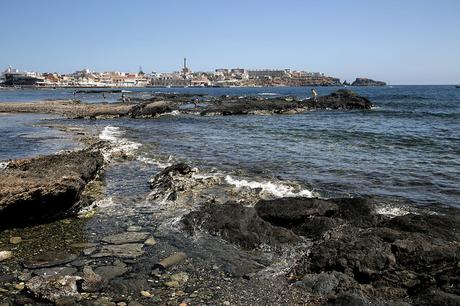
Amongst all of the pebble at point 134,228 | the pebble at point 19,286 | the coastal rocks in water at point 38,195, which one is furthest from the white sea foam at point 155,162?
the pebble at point 19,286

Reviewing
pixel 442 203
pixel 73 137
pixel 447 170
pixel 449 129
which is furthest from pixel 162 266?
pixel 449 129

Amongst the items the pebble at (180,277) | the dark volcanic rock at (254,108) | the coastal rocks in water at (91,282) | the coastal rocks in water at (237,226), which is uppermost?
the dark volcanic rock at (254,108)

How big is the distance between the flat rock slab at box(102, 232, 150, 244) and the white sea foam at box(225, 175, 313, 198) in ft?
16.1

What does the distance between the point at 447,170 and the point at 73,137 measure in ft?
71.2

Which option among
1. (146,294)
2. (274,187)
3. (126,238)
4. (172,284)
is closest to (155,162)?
(274,187)

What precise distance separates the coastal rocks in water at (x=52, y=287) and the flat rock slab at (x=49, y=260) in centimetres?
68

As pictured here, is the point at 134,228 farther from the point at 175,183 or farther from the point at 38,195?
the point at 175,183

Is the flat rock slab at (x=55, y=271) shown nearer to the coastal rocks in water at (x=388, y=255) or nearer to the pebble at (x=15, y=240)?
the pebble at (x=15, y=240)

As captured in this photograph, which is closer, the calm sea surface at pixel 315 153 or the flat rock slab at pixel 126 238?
the flat rock slab at pixel 126 238

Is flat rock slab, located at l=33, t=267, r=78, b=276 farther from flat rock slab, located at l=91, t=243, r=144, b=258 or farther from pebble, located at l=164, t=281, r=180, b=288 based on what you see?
pebble, located at l=164, t=281, r=180, b=288

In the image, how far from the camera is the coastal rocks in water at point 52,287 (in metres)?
6.31

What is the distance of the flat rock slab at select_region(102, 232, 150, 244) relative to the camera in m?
8.74

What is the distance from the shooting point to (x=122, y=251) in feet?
26.9

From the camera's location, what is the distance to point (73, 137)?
2678 centimetres
